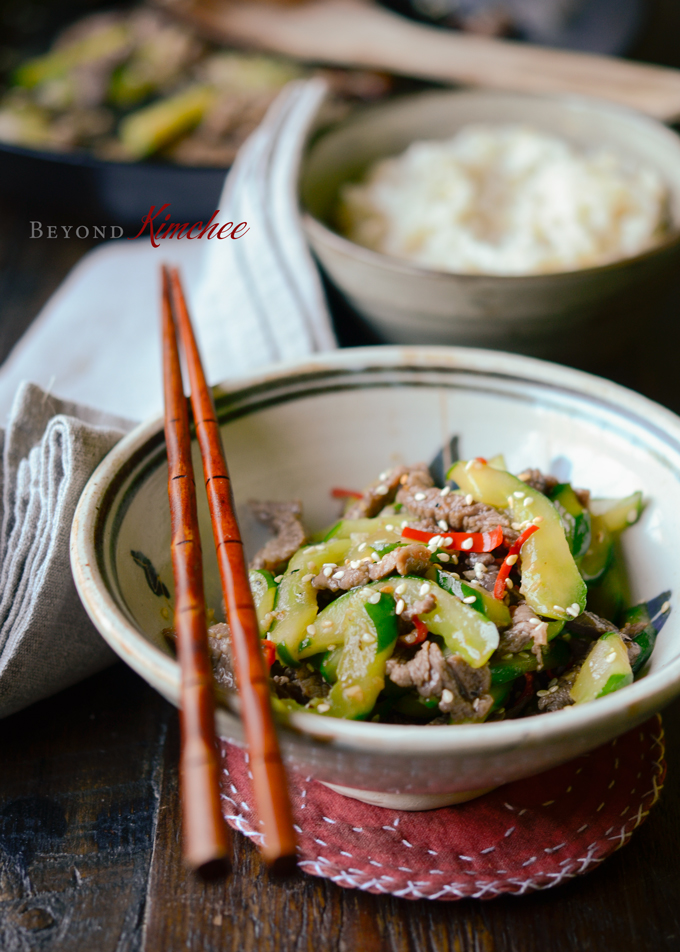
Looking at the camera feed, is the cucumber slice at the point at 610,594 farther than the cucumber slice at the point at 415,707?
Yes

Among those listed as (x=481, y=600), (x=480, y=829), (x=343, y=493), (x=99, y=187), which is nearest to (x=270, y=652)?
(x=481, y=600)

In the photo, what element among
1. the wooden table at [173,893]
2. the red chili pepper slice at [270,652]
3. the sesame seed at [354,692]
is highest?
the sesame seed at [354,692]

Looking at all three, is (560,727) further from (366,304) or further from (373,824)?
(366,304)

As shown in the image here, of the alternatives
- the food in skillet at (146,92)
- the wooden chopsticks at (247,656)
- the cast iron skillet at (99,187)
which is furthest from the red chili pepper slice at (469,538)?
the food in skillet at (146,92)

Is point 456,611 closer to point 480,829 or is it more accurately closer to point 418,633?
point 418,633

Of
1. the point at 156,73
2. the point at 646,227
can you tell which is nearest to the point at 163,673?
the point at 646,227

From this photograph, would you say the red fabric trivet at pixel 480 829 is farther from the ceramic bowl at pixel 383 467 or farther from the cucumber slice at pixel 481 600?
the cucumber slice at pixel 481 600
